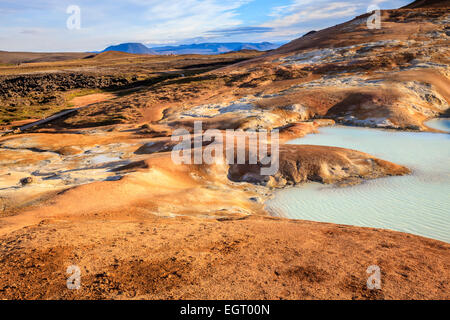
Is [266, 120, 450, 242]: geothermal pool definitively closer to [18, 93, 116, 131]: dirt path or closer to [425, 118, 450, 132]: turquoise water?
[425, 118, 450, 132]: turquoise water

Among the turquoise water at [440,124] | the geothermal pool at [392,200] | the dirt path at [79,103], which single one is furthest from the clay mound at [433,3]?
the dirt path at [79,103]

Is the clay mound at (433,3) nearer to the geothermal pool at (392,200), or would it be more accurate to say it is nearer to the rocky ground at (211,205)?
the rocky ground at (211,205)

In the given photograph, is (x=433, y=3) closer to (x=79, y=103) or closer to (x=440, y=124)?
(x=440, y=124)

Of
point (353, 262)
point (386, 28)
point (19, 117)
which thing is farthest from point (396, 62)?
point (19, 117)

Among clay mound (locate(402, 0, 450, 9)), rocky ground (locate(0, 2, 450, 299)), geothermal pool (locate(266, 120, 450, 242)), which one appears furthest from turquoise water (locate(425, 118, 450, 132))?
clay mound (locate(402, 0, 450, 9))
